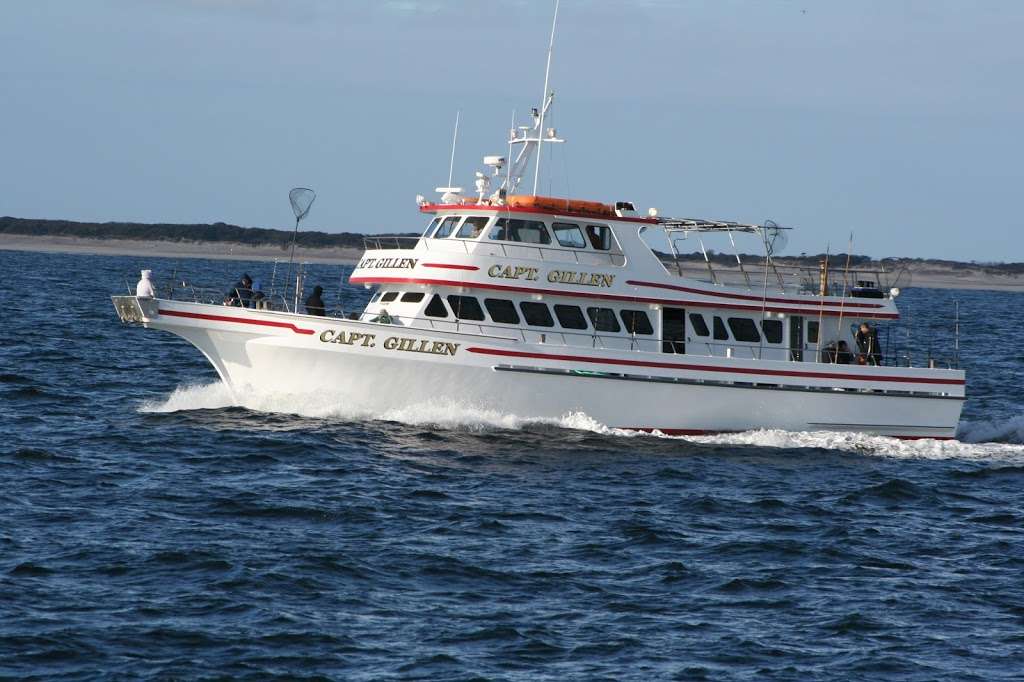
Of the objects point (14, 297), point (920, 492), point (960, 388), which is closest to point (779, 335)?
point (960, 388)

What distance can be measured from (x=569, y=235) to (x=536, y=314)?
1.65 m

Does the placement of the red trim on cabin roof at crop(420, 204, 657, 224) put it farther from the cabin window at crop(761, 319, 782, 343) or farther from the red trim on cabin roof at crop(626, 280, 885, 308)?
the cabin window at crop(761, 319, 782, 343)

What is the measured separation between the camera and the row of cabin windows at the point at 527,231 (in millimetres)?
24328

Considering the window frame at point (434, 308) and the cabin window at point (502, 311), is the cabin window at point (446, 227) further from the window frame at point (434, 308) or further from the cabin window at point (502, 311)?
the cabin window at point (502, 311)

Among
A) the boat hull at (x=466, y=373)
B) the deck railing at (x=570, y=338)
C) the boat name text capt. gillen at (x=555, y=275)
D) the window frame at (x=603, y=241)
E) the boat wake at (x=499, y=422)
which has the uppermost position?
the window frame at (x=603, y=241)

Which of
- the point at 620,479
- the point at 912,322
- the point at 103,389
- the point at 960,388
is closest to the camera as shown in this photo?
the point at 620,479

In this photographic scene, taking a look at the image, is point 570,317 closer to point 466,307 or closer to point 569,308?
point 569,308

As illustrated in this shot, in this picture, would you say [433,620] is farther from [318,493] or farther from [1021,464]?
[1021,464]

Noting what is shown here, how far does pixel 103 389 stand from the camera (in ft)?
94.1

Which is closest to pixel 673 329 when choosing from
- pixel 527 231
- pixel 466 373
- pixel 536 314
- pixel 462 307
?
pixel 536 314

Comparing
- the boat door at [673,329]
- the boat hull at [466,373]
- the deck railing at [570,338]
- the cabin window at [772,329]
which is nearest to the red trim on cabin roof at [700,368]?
the boat hull at [466,373]

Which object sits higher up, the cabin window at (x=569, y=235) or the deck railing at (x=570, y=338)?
the cabin window at (x=569, y=235)

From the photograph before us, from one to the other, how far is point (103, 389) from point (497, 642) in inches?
702

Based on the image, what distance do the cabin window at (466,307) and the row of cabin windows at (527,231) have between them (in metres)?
1.14
